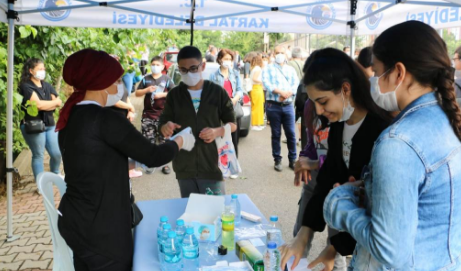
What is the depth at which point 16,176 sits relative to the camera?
6.02 m

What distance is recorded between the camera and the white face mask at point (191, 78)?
10.8ft

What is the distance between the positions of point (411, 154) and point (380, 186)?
0.12 meters

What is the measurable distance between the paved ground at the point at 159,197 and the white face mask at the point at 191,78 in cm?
190

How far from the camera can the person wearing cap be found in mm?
1908

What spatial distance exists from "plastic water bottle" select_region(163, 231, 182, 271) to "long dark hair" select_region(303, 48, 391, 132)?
981 millimetres

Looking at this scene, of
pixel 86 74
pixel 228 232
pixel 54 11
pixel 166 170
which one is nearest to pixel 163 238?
pixel 228 232

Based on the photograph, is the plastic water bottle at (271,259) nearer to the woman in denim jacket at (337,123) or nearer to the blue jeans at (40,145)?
the woman in denim jacket at (337,123)

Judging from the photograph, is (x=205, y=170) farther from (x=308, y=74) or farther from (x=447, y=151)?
(x=447, y=151)

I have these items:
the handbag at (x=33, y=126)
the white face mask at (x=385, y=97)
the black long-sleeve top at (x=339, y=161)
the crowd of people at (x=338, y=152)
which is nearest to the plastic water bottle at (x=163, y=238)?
the crowd of people at (x=338, y=152)

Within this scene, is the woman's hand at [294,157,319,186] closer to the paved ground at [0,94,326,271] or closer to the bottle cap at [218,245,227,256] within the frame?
the bottle cap at [218,245,227,256]

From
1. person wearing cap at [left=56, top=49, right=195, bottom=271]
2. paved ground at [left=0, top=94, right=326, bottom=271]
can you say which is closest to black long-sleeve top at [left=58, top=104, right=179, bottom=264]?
person wearing cap at [left=56, top=49, right=195, bottom=271]

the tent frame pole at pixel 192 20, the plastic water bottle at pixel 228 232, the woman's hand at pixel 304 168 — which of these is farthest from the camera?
the tent frame pole at pixel 192 20

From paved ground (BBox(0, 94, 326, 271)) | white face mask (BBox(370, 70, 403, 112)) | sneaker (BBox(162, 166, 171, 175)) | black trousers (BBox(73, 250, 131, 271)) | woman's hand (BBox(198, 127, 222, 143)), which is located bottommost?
paved ground (BBox(0, 94, 326, 271))

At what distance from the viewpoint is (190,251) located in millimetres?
1891
